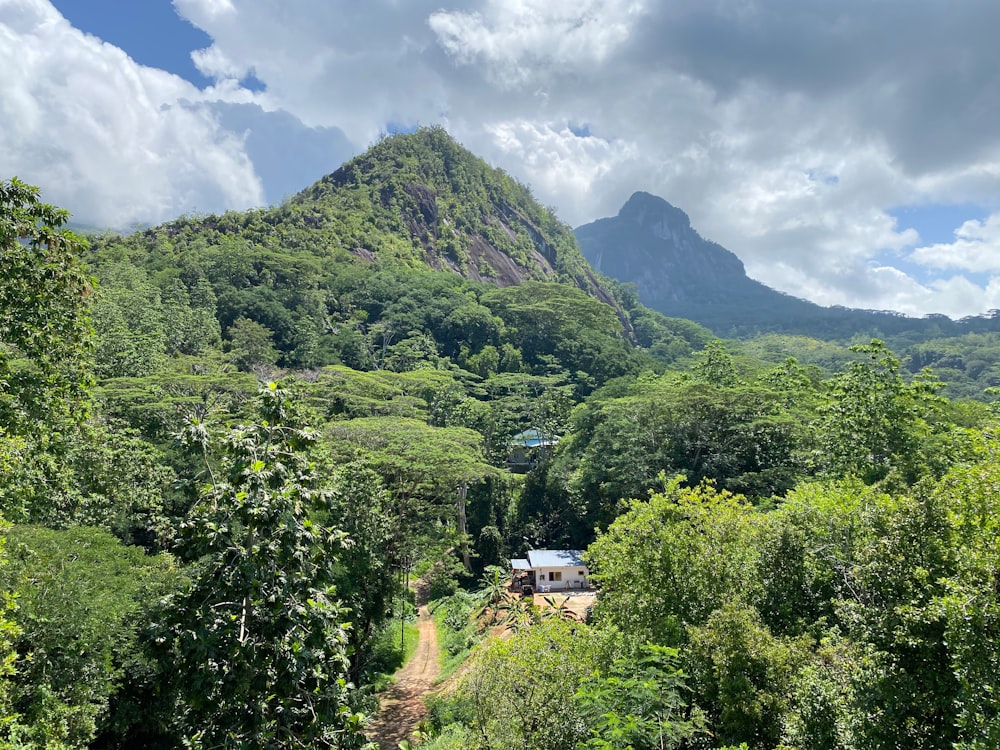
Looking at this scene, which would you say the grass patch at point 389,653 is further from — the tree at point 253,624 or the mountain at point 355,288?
the mountain at point 355,288

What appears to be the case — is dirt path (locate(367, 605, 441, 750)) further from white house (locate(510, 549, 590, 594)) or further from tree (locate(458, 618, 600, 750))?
white house (locate(510, 549, 590, 594))

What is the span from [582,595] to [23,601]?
20175 millimetres

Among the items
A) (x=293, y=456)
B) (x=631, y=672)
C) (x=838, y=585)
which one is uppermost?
(x=293, y=456)

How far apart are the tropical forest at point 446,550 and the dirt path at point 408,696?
11 centimetres

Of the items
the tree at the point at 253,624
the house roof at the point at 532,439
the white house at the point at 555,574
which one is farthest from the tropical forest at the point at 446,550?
the white house at the point at 555,574

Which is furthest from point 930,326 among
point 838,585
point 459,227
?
point 838,585

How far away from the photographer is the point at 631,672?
7.93 metres

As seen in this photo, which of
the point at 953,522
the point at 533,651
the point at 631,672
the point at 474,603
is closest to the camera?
the point at 953,522

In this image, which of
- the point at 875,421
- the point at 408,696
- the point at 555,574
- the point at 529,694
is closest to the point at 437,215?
the point at 555,574

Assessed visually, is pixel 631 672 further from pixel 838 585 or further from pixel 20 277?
pixel 20 277

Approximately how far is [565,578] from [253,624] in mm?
23623

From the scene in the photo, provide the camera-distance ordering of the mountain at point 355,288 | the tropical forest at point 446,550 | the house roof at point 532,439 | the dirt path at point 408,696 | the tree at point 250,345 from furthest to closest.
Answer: the mountain at point 355,288
the tree at point 250,345
the house roof at point 532,439
the dirt path at point 408,696
the tropical forest at point 446,550

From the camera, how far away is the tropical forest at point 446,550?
410 centimetres

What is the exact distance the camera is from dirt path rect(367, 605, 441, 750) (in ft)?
46.6
